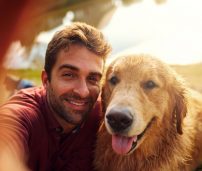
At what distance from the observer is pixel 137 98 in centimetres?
474

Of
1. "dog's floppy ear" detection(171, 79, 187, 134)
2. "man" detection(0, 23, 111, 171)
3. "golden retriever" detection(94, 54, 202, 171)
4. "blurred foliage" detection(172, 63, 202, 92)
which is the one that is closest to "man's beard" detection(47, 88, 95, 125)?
"man" detection(0, 23, 111, 171)

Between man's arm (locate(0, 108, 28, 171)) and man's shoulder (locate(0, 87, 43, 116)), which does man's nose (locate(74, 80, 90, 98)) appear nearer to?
man's shoulder (locate(0, 87, 43, 116))

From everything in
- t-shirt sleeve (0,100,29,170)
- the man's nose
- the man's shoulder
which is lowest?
t-shirt sleeve (0,100,29,170)

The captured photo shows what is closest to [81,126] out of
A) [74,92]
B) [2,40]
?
[74,92]

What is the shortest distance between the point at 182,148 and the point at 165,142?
8.1 inches

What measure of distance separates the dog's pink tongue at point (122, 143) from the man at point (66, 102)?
1.64 feet

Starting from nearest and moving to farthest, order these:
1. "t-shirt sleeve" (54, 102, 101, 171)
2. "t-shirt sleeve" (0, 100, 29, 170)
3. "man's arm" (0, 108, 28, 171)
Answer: "man's arm" (0, 108, 28, 171)
"t-shirt sleeve" (0, 100, 29, 170)
"t-shirt sleeve" (54, 102, 101, 171)

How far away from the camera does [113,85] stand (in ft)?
16.7

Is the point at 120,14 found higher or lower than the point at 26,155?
higher

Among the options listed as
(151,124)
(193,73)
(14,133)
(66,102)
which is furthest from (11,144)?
(193,73)

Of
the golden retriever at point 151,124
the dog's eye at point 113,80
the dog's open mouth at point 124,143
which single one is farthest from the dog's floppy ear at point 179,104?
the dog's eye at point 113,80

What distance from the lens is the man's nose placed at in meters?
4.96

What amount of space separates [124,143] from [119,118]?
17.2 inches

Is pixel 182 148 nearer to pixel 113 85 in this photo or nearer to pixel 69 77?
pixel 113 85
